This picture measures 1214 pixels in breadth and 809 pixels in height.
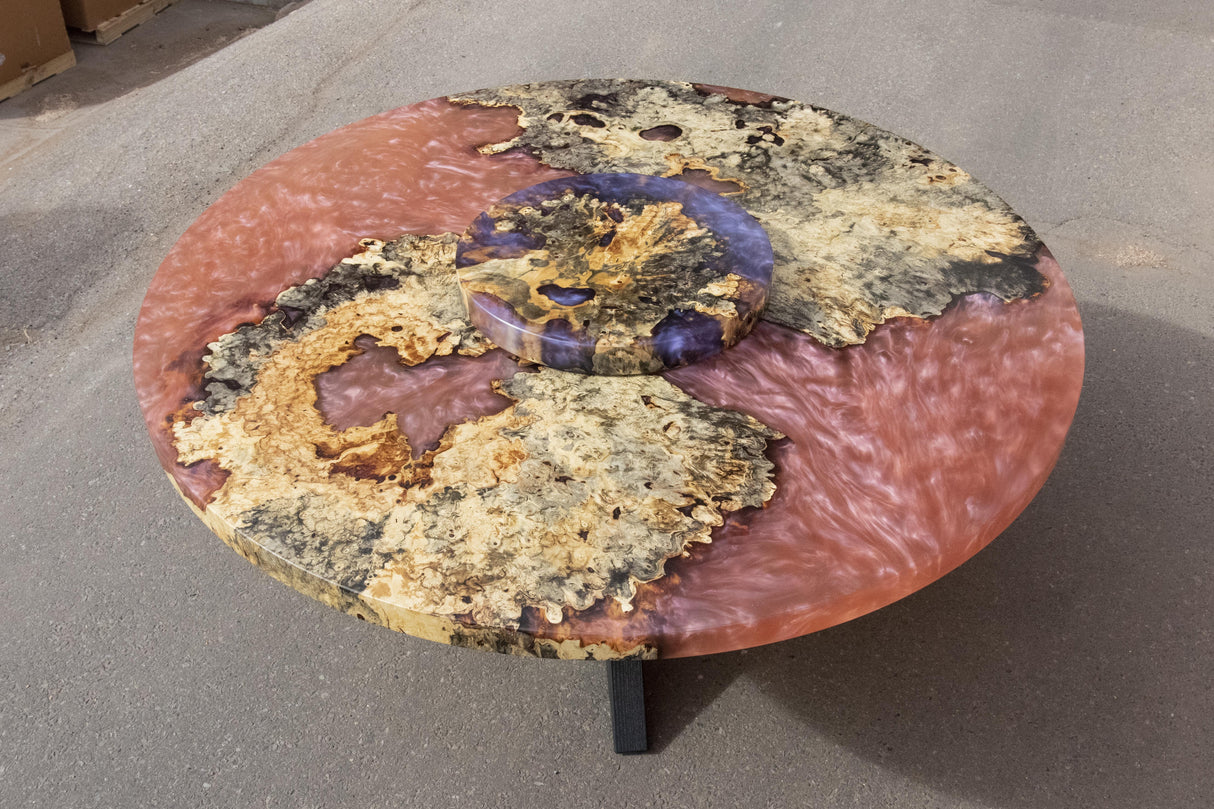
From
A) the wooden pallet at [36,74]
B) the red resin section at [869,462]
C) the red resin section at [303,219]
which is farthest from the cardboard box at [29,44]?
the red resin section at [869,462]

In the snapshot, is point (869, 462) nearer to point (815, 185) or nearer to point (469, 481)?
point (469, 481)

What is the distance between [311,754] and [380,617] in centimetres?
71

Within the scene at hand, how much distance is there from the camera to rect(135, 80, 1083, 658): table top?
1.26 metres

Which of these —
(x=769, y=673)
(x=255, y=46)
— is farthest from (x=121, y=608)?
(x=255, y=46)

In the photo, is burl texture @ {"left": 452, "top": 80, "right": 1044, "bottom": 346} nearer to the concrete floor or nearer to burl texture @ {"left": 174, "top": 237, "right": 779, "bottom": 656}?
burl texture @ {"left": 174, "top": 237, "right": 779, "bottom": 656}

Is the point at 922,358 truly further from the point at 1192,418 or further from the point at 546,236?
the point at 1192,418

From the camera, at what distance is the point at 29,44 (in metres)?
4.14

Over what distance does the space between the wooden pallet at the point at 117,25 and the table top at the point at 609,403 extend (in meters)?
3.35

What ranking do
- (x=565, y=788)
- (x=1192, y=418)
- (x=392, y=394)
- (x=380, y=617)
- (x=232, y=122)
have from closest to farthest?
(x=380, y=617) → (x=392, y=394) → (x=565, y=788) → (x=1192, y=418) → (x=232, y=122)

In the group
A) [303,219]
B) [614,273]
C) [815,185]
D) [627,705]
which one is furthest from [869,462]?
[303,219]

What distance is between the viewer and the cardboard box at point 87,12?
4566 mm

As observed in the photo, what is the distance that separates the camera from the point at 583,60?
3883 mm

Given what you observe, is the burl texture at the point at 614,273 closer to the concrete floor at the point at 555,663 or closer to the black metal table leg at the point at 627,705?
the black metal table leg at the point at 627,705

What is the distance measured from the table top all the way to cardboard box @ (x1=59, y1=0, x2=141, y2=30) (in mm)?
3322
